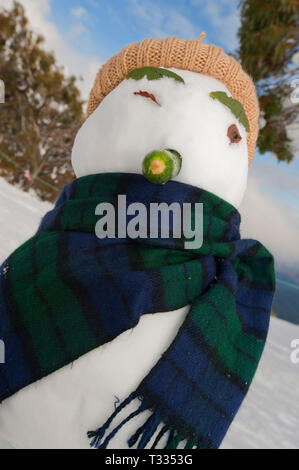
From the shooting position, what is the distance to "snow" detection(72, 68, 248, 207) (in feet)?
2.71

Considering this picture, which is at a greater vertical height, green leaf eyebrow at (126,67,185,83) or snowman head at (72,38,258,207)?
green leaf eyebrow at (126,67,185,83)

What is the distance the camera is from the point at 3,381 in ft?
2.25

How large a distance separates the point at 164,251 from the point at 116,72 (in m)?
0.63

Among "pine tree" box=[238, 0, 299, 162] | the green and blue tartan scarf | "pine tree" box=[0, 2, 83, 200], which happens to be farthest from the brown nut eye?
"pine tree" box=[0, 2, 83, 200]

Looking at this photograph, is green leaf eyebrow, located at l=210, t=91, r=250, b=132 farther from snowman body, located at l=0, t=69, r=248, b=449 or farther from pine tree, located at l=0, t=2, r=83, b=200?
pine tree, located at l=0, t=2, r=83, b=200

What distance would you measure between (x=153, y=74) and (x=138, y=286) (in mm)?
583

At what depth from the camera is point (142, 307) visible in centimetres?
68

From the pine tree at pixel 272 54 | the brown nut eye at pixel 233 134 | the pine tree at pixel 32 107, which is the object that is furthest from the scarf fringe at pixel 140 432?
the pine tree at pixel 32 107

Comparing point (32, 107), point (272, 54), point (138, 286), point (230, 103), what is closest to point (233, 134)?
point (230, 103)

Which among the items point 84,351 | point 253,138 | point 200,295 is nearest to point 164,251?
point 200,295

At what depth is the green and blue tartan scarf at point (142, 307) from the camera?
66 cm

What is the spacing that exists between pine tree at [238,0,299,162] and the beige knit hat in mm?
2326

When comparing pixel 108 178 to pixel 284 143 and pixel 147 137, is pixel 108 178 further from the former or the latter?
pixel 284 143

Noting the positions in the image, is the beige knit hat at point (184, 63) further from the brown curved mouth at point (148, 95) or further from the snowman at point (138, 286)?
the brown curved mouth at point (148, 95)
